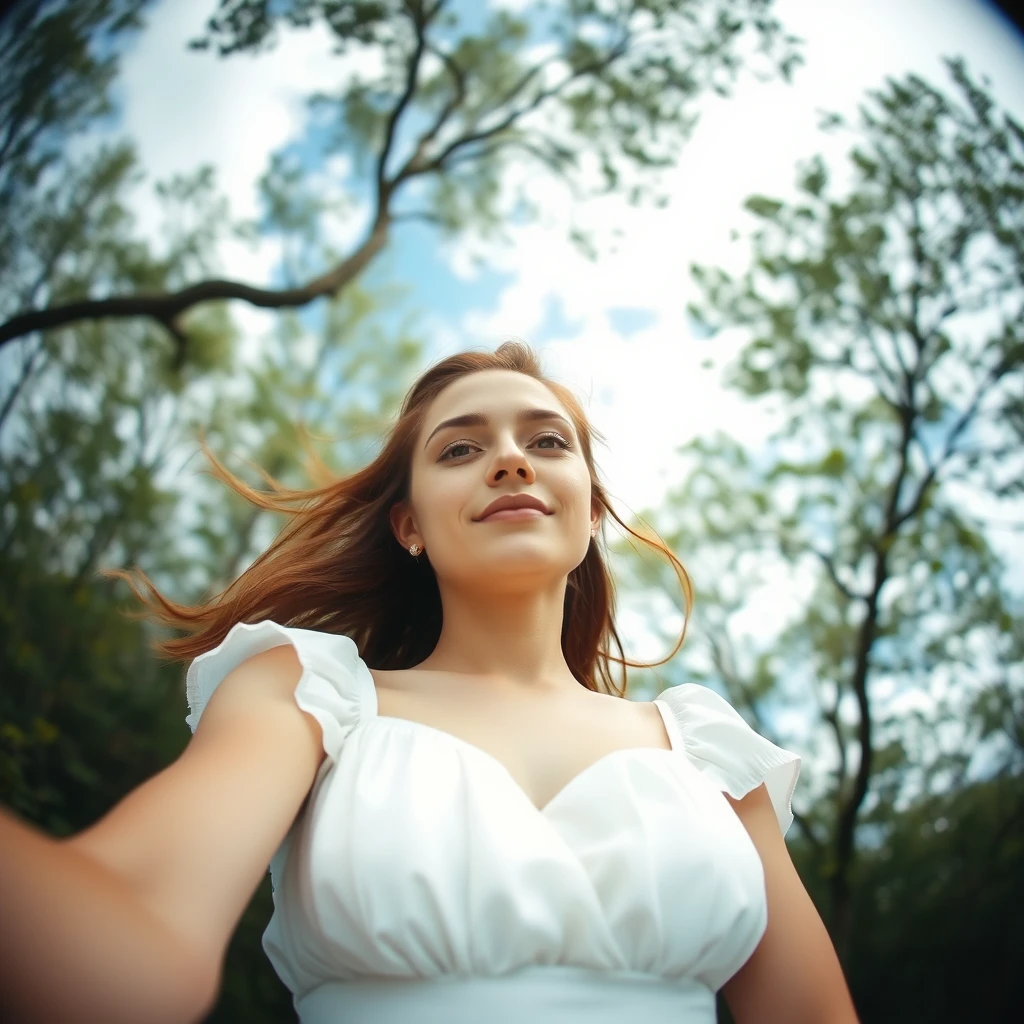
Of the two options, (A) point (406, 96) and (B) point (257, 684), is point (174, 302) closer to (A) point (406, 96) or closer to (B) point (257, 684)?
(A) point (406, 96)

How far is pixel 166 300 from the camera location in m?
4.48

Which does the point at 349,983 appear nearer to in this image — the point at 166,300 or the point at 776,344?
the point at 166,300

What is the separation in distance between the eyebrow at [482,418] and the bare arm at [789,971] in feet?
3.02

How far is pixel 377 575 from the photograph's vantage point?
6.55 feet

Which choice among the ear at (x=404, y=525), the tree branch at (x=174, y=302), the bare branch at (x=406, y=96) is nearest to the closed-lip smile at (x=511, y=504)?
the ear at (x=404, y=525)

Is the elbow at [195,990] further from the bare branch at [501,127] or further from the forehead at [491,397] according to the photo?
the bare branch at [501,127]

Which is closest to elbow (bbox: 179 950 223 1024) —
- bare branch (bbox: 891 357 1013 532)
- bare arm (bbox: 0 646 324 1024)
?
bare arm (bbox: 0 646 324 1024)

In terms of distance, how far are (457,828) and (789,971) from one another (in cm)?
64

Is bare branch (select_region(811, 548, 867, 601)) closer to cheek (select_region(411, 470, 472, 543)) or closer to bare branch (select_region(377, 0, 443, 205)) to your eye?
bare branch (select_region(377, 0, 443, 205))

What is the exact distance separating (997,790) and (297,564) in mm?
6064

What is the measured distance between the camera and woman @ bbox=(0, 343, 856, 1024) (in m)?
0.98

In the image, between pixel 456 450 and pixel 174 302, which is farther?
pixel 174 302

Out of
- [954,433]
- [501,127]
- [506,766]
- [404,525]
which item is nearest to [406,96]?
[501,127]

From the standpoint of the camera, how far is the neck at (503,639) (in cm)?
172
